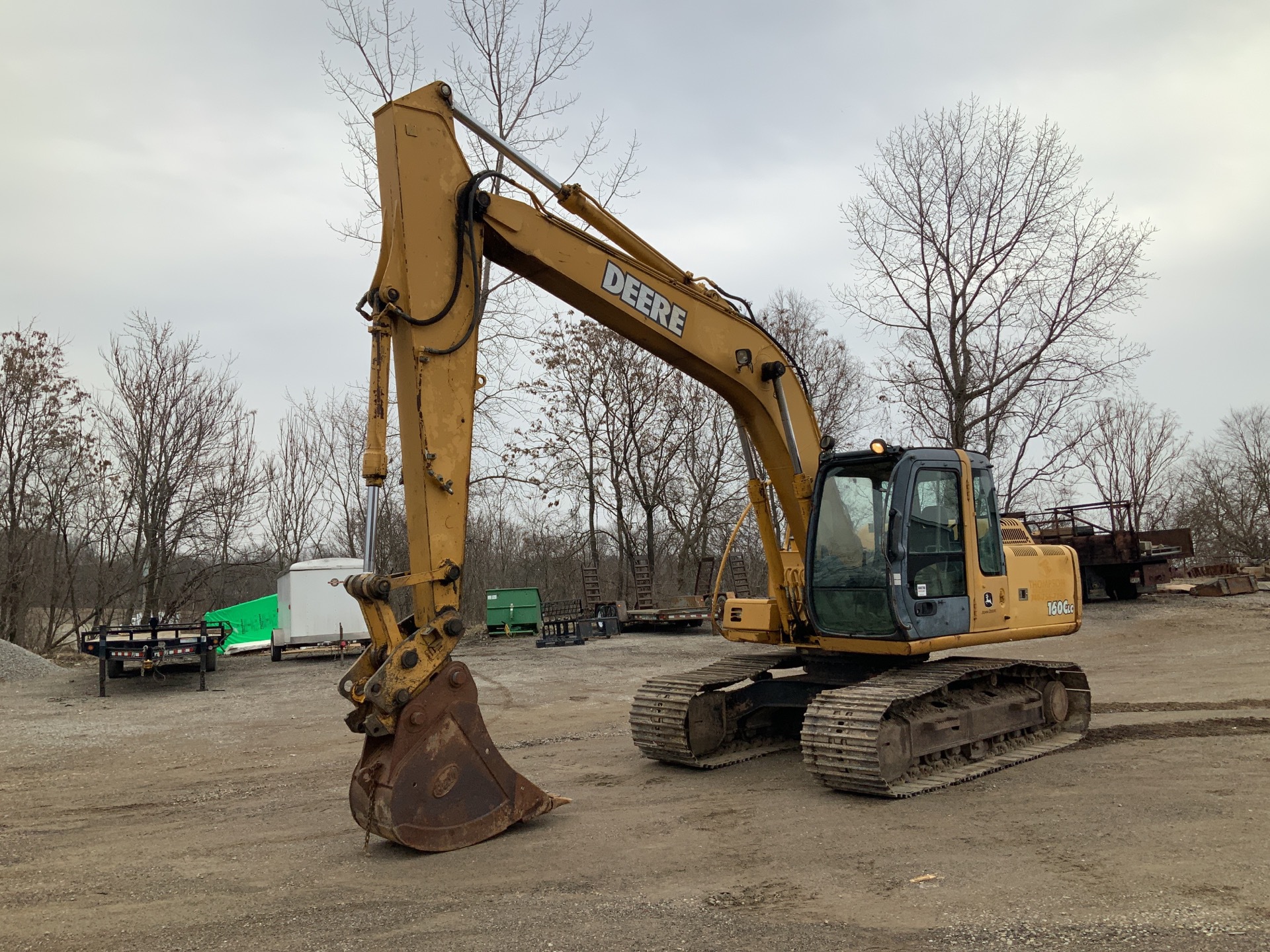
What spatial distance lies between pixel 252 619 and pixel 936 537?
86.4 feet

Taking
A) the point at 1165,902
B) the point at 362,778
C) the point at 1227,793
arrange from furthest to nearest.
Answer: the point at 1227,793 < the point at 362,778 < the point at 1165,902

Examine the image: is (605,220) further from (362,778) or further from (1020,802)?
(1020,802)

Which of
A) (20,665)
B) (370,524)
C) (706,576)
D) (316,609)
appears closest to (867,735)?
(370,524)

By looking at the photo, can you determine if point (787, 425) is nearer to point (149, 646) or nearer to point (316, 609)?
point (149, 646)

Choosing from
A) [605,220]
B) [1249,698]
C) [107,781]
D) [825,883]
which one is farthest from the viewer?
[1249,698]

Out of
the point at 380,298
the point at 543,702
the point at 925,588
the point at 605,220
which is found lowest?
the point at 543,702

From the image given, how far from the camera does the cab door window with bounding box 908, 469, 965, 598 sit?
747 cm

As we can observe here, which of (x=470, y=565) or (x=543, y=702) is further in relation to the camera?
(x=470, y=565)

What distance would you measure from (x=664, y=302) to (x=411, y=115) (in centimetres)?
228

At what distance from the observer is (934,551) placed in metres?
7.61

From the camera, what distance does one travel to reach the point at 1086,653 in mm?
17328

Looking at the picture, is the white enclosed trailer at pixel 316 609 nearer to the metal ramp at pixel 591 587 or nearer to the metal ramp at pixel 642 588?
the metal ramp at pixel 591 587

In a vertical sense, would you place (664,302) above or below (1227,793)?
above

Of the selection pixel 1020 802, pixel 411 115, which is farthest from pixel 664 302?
pixel 1020 802
